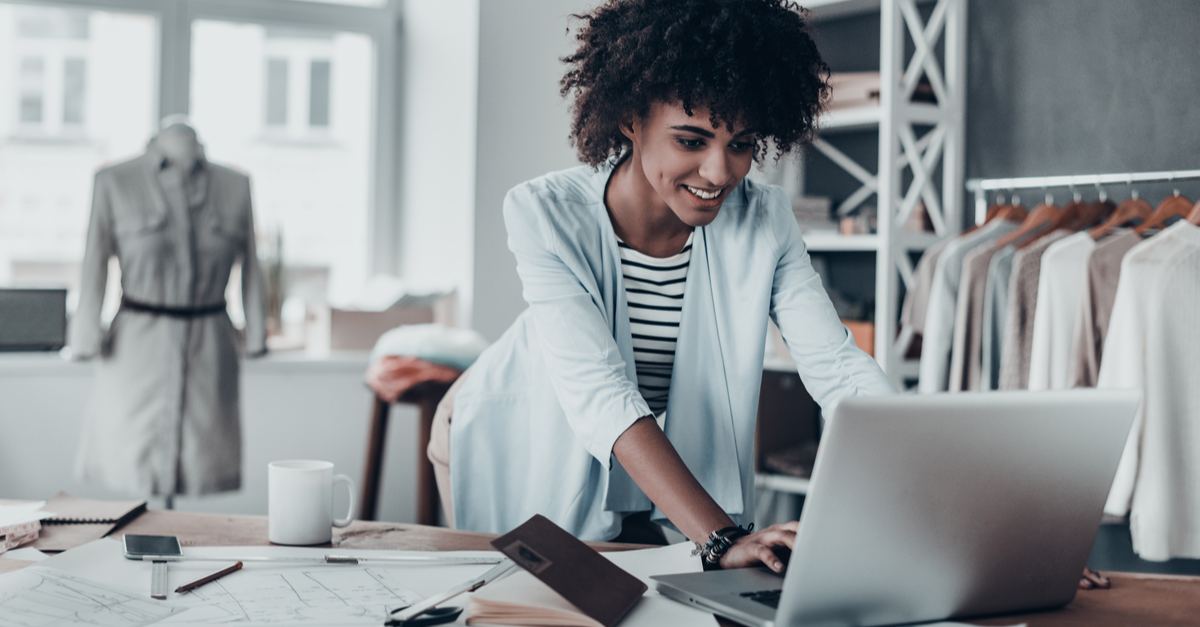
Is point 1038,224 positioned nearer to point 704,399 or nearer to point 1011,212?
point 1011,212

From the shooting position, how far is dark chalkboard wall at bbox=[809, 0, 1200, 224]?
2.53 meters

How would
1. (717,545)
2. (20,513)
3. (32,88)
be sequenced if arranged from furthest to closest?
(32,88) → (20,513) → (717,545)

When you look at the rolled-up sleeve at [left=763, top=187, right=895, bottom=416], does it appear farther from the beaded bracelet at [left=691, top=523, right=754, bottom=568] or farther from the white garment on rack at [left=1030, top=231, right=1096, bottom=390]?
the white garment on rack at [left=1030, top=231, right=1096, bottom=390]

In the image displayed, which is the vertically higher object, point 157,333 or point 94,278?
point 94,278

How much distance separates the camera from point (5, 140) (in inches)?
136

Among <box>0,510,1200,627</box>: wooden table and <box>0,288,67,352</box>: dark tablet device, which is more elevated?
<box>0,288,67,352</box>: dark tablet device

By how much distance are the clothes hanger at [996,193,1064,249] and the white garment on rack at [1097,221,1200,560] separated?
0.38 metres

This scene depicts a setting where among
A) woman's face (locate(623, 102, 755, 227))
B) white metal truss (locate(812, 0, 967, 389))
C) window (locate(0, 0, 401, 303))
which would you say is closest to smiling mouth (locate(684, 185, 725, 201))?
woman's face (locate(623, 102, 755, 227))

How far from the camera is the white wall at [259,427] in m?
3.11

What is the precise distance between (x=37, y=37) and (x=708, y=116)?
3219mm

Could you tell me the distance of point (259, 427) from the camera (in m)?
3.35

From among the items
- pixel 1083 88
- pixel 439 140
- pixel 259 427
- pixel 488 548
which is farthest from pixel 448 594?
pixel 439 140

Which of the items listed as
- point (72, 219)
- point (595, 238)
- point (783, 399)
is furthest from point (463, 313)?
point (595, 238)

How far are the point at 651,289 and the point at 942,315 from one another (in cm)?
144
